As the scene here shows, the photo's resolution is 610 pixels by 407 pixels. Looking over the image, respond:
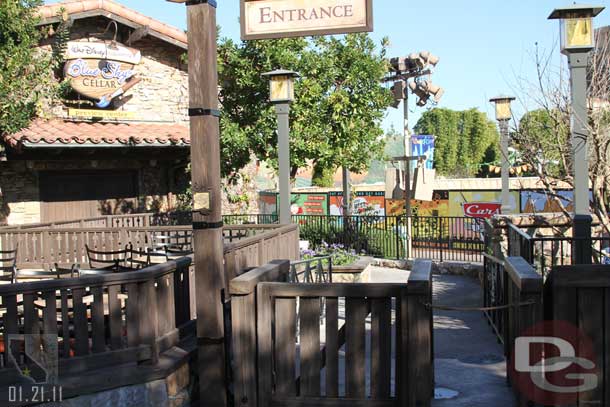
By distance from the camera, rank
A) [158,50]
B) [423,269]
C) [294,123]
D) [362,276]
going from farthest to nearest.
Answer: [158,50] < [294,123] < [362,276] < [423,269]

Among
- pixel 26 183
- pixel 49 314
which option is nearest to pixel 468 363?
pixel 49 314

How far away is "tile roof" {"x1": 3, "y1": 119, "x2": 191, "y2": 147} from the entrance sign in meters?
7.87

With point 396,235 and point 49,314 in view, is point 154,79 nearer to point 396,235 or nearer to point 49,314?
point 396,235

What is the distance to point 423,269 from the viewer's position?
14.1 ft

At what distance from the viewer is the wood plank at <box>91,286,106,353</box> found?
178 inches

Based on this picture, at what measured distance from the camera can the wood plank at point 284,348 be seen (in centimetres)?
414

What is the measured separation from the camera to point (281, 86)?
35.4ft

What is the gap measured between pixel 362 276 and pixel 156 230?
3760mm

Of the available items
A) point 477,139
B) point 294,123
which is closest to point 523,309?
point 294,123

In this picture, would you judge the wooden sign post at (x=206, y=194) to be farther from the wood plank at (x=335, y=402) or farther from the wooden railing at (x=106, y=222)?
the wooden railing at (x=106, y=222)

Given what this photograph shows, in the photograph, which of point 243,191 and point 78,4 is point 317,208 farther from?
point 78,4

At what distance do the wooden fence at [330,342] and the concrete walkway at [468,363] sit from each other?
82 cm

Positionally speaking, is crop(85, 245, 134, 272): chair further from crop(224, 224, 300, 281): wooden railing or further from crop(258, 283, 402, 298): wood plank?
crop(258, 283, 402, 298): wood plank

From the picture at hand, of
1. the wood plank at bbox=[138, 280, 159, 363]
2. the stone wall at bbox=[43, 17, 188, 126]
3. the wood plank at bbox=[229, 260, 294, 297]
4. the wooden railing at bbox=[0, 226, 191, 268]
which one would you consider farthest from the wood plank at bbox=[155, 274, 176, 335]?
the stone wall at bbox=[43, 17, 188, 126]
